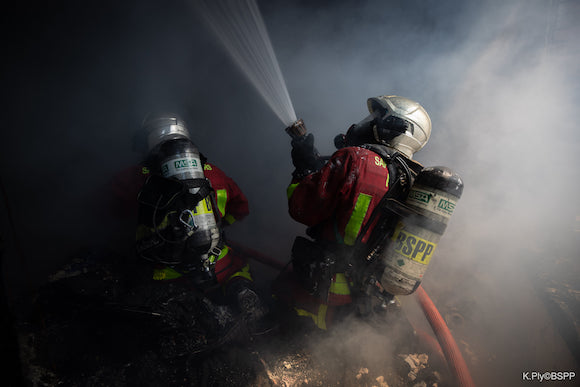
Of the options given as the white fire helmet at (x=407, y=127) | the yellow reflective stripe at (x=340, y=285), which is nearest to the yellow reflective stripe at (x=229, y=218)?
the yellow reflective stripe at (x=340, y=285)

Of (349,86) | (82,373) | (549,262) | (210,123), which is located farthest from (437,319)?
(210,123)

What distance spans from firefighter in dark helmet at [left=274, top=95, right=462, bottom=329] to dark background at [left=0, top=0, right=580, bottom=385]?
7.84 feet

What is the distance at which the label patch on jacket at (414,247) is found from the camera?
1.75 meters

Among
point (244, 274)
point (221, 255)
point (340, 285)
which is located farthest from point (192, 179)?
point (340, 285)

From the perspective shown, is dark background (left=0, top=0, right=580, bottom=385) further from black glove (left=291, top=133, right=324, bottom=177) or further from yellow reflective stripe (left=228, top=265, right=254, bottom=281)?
black glove (left=291, top=133, right=324, bottom=177)

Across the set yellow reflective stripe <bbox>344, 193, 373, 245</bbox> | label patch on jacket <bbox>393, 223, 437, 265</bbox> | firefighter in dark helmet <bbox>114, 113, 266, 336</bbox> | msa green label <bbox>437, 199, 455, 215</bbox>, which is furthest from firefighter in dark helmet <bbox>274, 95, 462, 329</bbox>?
firefighter in dark helmet <bbox>114, 113, 266, 336</bbox>

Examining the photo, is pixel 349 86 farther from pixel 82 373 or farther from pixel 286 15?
pixel 82 373

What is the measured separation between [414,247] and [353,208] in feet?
1.79

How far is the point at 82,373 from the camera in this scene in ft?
5.50

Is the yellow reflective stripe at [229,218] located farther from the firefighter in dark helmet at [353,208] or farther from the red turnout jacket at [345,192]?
the red turnout jacket at [345,192]

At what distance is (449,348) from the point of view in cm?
220

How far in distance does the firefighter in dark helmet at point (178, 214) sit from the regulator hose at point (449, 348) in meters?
1.76

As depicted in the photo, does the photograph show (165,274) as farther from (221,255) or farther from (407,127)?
(407,127)

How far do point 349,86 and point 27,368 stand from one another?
5.65 m
